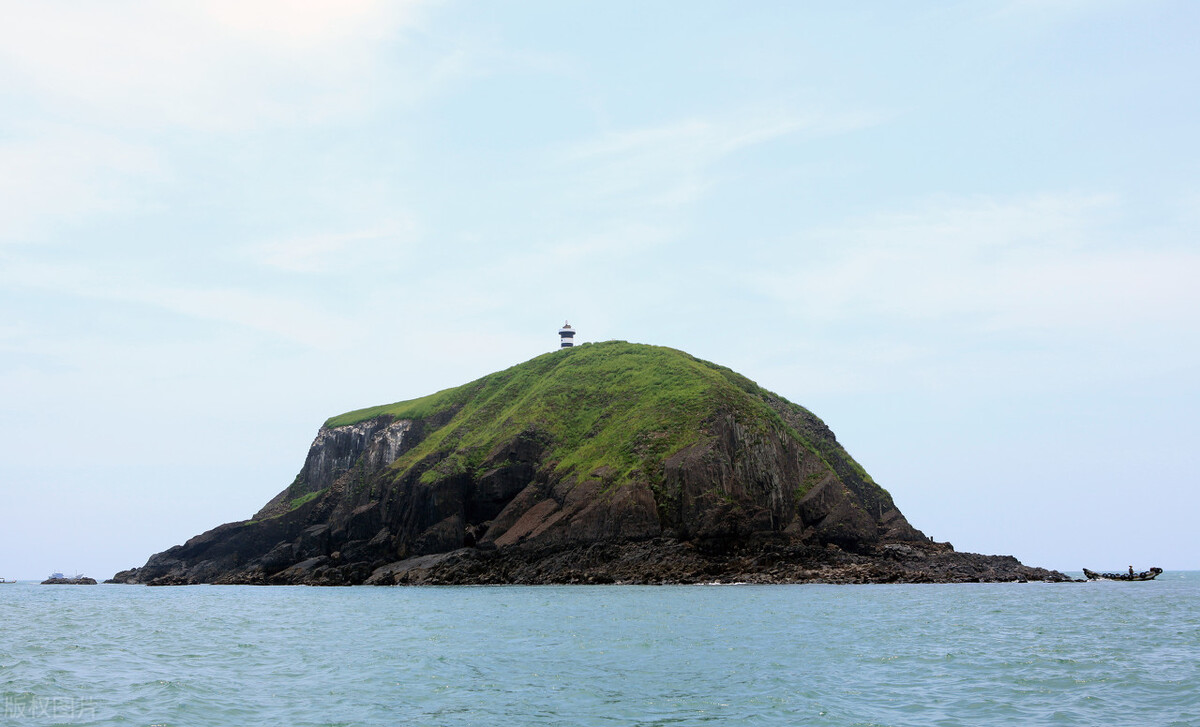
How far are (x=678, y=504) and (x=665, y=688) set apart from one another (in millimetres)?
72237

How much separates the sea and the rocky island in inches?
1532

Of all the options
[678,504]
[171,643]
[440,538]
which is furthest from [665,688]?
[440,538]

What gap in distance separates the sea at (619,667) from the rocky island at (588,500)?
128ft

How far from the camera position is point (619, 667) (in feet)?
91.8

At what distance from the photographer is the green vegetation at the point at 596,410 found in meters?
108

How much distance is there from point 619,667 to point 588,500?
71.9 metres

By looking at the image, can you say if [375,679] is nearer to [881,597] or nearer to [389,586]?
[881,597]

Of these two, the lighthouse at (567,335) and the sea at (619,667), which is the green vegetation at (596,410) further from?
the sea at (619,667)

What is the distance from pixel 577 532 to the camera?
9575 cm

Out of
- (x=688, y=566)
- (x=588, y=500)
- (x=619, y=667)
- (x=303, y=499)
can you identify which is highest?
(x=303, y=499)
